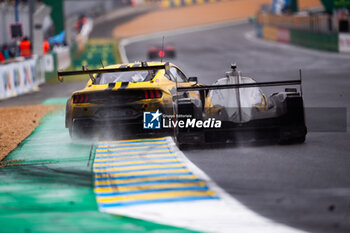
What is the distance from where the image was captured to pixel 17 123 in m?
16.4

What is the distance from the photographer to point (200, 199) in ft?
23.8

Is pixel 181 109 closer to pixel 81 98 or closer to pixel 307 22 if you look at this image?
A: pixel 81 98

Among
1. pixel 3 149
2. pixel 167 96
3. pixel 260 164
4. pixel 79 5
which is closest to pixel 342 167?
pixel 260 164

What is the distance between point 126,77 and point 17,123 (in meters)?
4.99

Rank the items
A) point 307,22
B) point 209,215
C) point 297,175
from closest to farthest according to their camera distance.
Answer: point 209,215 → point 297,175 → point 307,22

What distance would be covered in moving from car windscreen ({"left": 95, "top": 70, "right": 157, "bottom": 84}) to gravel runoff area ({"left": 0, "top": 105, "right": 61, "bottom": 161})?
1.95 metres

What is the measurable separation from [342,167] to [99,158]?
3605mm

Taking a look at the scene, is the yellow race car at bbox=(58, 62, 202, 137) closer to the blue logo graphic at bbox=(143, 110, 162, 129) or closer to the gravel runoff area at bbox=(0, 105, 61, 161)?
the blue logo graphic at bbox=(143, 110, 162, 129)

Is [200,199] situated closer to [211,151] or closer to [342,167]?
[342,167]

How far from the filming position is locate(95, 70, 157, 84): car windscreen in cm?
1221

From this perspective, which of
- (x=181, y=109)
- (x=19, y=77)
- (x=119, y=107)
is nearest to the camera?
(x=181, y=109)

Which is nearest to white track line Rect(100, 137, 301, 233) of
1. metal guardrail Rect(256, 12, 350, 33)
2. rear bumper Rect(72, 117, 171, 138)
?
rear bumper Rect(72, 117, 171, 138)

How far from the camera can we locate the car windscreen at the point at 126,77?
1221 cm

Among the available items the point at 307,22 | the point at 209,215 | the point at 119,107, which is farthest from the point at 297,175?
the point at 307,22
